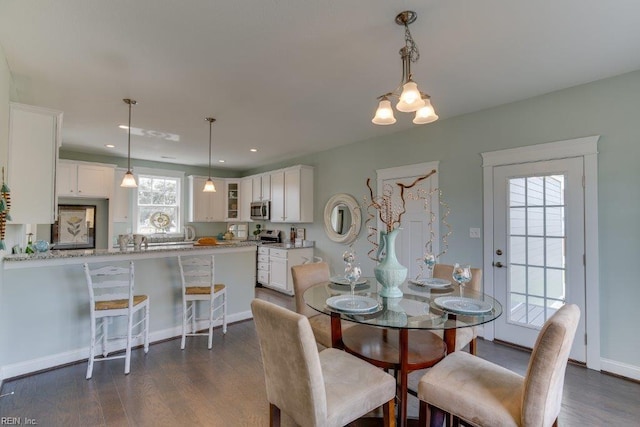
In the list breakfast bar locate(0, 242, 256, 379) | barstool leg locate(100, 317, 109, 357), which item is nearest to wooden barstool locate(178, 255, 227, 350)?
breakfast bar locate(0, 242, 256, 379)

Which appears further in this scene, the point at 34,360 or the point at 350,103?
the point at 350,103

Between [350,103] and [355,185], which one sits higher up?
[350,103]

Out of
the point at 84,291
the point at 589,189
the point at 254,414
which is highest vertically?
the point at 589,189

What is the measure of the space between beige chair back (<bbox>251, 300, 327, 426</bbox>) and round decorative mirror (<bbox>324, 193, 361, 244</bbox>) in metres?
3.31

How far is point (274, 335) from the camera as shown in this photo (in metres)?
1.47

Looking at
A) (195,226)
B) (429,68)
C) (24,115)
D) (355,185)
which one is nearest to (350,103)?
(429,68)

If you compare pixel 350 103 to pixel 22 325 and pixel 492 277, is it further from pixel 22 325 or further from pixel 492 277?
pixel 22 325

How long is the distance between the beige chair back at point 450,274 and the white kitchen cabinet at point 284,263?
2.88 m

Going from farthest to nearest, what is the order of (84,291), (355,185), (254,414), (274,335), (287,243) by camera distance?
(287,243) < (355,185) < (84,291) < (254,414) < (274,335)

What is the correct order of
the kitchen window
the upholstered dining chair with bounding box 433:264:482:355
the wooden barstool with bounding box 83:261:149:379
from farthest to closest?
the kitchen window < the wooden barstool with bounding box 83:261:149:379 < the upholstered dining chair with bounding box 433:264:482:355

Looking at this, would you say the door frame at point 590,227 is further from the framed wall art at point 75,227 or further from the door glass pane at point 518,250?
the framed wall art at point 75,227

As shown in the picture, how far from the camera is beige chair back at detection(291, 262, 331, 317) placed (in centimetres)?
266

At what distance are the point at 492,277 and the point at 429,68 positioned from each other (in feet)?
7.59

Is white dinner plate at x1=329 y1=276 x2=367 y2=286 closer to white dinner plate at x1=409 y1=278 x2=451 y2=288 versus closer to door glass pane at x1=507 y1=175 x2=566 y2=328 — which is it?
white dinner plate at x1=409 y1=278 x2=451 y2=288
